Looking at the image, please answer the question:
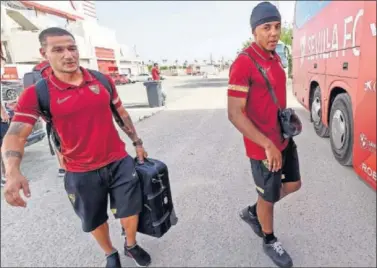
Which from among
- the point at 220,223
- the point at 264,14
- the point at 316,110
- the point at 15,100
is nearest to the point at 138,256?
→ the point at 220,223

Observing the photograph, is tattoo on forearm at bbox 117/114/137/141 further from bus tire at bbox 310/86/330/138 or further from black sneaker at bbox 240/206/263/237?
bus tire at bbox 310/86/330/138

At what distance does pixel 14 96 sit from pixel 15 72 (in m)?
19.7

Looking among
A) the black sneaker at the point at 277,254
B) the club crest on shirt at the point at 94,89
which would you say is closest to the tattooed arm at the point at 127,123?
the club crest on shirt at the point at 94,89

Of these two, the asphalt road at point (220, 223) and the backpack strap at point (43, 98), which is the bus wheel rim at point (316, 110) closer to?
the asphalt road at point (220, 223)

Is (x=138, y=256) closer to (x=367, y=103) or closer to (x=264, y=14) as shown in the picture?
(x=264, y=14)

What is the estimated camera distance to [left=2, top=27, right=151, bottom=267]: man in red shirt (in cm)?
173

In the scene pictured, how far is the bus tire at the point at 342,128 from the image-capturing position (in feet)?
11.8

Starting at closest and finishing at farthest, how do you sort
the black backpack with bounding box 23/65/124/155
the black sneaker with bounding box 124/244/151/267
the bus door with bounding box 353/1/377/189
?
1. the black backpack with bounding box 23/65/124/155
2. the black sneaker with bounding box 124/244/151/267
3. the bus door with bounding box 353/1/377/189

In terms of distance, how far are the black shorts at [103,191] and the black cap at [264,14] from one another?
136 cm

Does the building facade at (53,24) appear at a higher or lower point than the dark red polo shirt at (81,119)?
higher

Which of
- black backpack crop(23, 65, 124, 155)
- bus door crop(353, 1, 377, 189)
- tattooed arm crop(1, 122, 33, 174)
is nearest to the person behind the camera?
tattooed arm crop(1, 122, 33, 174)

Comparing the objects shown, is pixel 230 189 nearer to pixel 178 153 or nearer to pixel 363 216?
pixel 363 216

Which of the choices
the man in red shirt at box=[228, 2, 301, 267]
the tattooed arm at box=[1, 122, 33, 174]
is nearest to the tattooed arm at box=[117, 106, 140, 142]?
the tattooed arm at box=[1, 122, 33, 174]

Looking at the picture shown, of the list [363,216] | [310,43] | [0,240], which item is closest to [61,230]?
[0,240]
